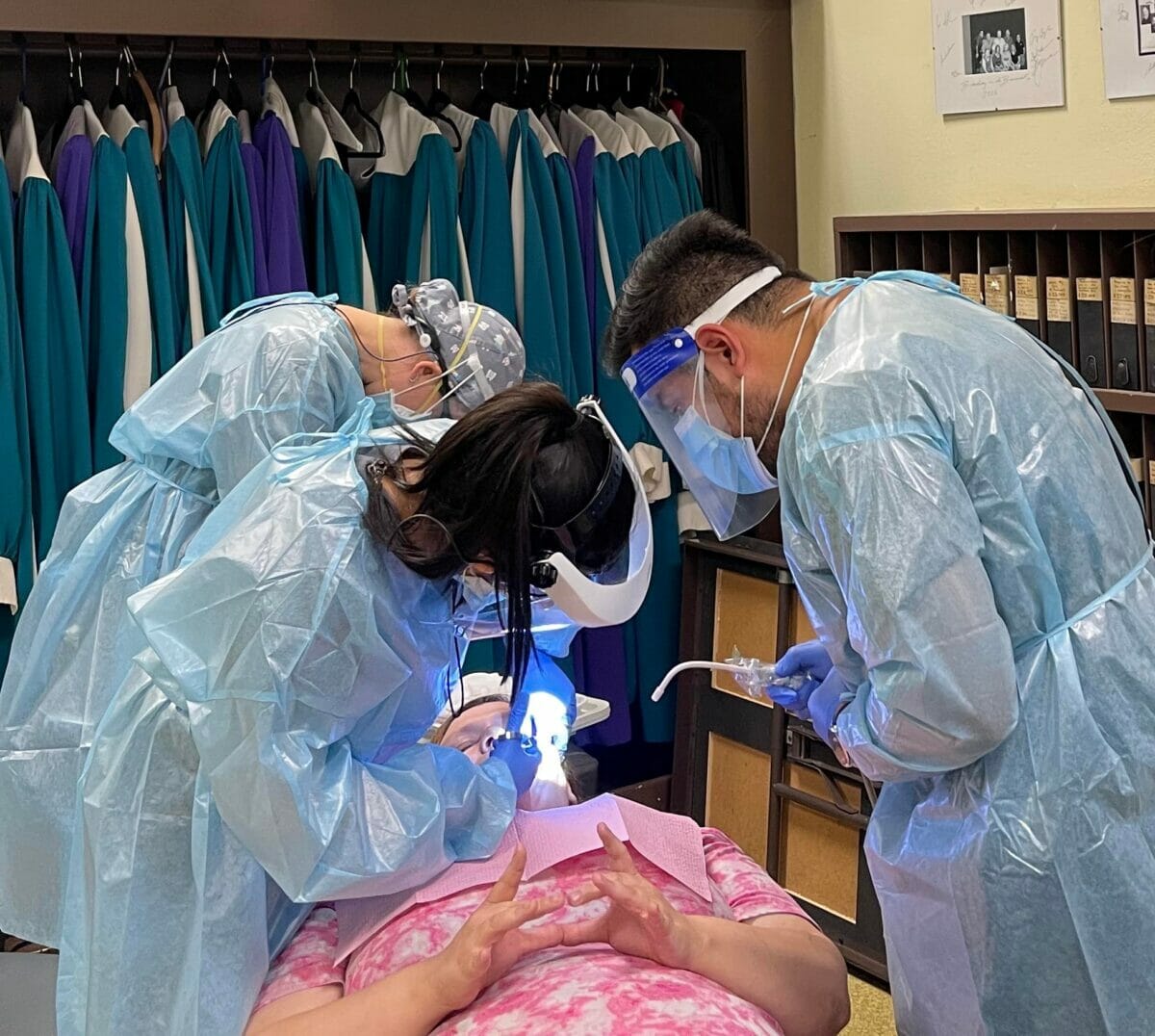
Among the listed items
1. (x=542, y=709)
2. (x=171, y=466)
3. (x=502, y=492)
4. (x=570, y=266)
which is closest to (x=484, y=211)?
(x=570, y=266)

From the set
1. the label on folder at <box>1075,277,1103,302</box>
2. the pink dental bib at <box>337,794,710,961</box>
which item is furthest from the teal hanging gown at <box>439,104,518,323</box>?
the pink dental bib at <box>337,794,710,961</box>

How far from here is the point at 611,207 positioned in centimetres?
324

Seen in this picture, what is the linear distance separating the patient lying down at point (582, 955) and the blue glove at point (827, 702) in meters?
0.22

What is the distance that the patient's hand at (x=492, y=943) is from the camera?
1425 millimetres

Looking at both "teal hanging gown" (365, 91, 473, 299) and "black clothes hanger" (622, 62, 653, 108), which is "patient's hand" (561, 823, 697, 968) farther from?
"black clothes hanger" (622, 62, 653, 108)

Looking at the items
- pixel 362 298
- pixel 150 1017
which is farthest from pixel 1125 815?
pixel 362 298

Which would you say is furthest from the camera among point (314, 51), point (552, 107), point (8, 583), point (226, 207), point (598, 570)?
point (552, 107)

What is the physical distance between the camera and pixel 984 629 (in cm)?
151

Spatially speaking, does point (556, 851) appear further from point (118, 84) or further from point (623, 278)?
point (118, 84)

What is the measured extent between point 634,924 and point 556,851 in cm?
17

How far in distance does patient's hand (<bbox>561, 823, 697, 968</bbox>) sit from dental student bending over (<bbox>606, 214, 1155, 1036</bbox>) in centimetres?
32

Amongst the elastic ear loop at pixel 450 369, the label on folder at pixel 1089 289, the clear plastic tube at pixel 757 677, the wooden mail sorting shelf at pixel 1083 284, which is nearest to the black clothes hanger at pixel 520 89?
the wooden mail sorting shelf at pixel 1083 284

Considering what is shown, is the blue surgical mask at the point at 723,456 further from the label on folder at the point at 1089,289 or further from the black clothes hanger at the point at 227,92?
the black clothes hanger at the point at 227,92

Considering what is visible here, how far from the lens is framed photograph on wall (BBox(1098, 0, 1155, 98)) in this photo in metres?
2.51
